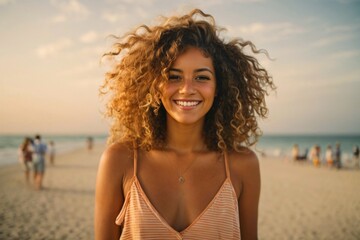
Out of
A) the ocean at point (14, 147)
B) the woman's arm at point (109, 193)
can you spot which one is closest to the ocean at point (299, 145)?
the woman's arm at point (109, 193)

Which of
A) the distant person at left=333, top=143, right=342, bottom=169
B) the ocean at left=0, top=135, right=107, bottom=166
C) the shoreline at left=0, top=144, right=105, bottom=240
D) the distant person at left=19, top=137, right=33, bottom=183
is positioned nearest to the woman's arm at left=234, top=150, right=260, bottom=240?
the shoreline at left=0, top=144, right=105, bottom=240

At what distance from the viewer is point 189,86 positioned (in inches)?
89.8

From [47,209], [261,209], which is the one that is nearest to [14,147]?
[47,209]

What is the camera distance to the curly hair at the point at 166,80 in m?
2.46

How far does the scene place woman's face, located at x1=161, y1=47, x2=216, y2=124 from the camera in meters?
2.31

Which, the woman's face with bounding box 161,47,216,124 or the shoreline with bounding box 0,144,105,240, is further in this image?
the shoreline with bounding box 0,144,105,240

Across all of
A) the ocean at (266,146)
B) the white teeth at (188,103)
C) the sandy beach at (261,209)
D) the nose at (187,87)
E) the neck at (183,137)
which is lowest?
the ocean at (266,146)

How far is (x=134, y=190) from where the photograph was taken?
7.27ft

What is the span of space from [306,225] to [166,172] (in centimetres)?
729

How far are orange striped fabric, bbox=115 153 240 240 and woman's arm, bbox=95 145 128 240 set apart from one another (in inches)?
3.7

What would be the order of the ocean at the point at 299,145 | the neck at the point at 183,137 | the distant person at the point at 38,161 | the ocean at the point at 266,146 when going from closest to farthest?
the neck at the point at 183,137
the distant person at the point at 38,161
the ocean at the point at 266,146
the ocean at the point at 299,145

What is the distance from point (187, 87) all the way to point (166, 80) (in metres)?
0.21

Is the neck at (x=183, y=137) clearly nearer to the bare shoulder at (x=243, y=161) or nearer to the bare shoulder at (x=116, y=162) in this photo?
the bare shoulder at (x=243, y=161)

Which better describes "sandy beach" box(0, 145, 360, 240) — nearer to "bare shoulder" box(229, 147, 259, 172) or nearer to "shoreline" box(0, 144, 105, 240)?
"shoreline" box(0, 144, 105, 240)
